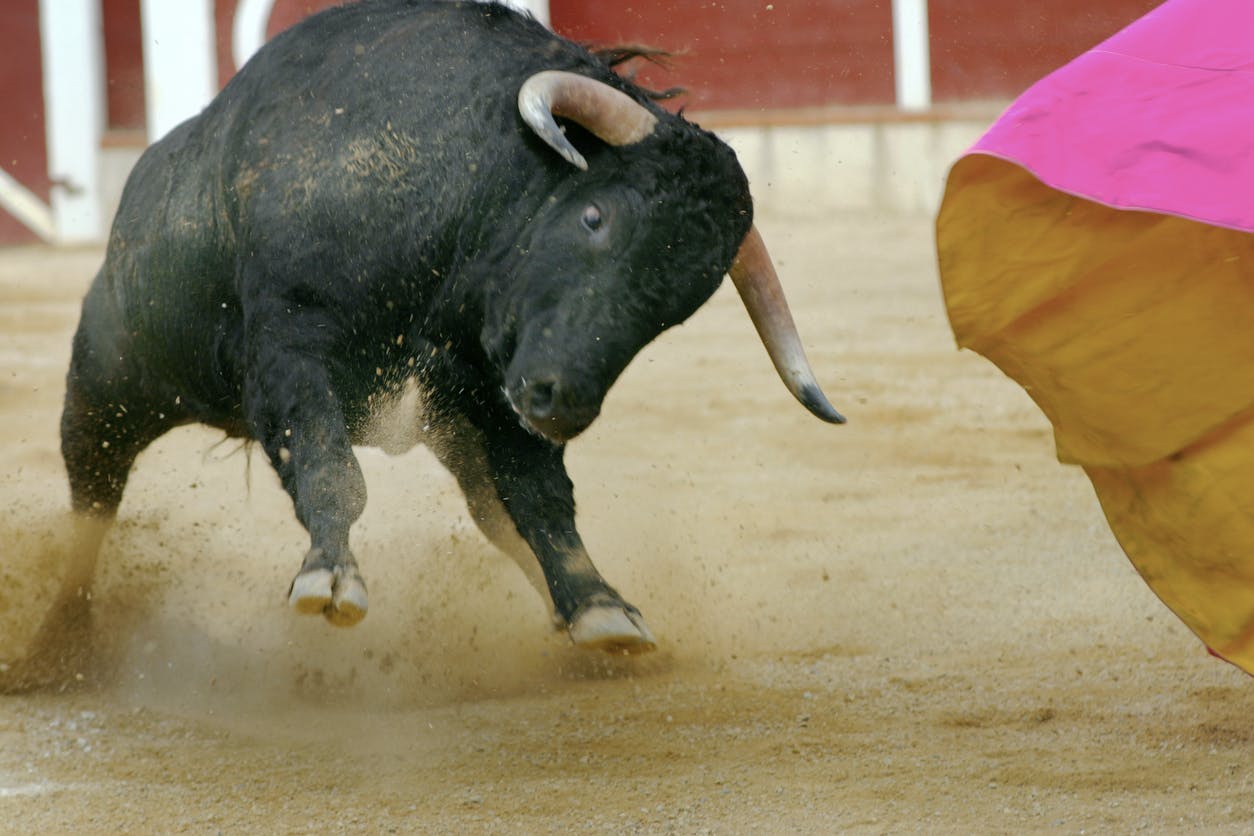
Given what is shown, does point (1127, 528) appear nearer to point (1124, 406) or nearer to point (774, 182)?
point (1124, 406)

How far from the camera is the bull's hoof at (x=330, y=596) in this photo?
2.51 metres

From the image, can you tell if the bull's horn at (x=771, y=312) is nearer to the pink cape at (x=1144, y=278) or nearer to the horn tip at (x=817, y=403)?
the horn tip at (x=817, y=403)

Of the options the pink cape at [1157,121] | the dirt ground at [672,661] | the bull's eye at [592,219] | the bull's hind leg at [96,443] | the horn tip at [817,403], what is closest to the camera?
the pink cape at [1157,121]

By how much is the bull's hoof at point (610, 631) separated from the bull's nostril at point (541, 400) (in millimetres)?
344

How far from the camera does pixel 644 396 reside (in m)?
5.96

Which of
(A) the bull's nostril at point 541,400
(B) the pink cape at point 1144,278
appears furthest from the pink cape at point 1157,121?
(A) the bull's nostril at point 541,400

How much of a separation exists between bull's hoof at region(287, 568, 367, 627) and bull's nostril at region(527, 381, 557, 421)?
15.0 inches

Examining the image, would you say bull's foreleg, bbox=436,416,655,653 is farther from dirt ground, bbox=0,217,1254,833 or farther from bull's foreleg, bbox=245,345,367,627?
bull's foreleg, bbox=245,345,367,627

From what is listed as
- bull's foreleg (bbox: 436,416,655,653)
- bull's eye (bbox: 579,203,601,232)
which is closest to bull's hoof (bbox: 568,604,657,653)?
bull's foreleg (bbox: 436,416,655,653)

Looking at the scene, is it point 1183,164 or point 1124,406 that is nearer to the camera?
point 1183,164

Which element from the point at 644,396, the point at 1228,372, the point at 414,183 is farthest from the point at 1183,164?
the point at 644,396

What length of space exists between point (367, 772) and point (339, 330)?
0.75 metres

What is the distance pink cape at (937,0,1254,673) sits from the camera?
8.50 feet

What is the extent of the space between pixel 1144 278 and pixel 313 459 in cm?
137
